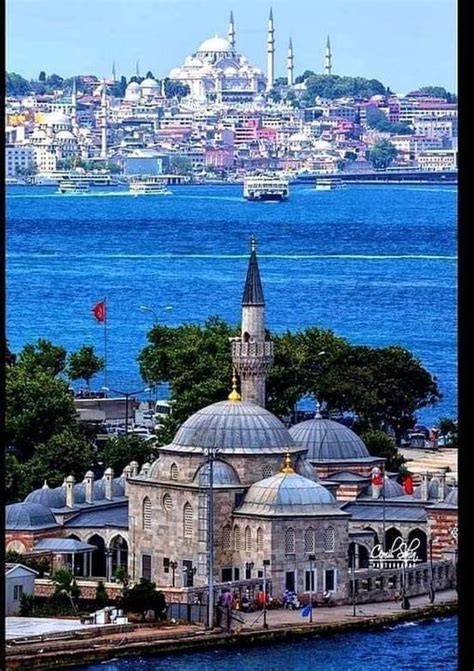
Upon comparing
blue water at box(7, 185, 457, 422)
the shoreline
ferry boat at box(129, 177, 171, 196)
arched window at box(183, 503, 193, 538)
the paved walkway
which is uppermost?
ferry boat at box(129, 177, 171, 196)

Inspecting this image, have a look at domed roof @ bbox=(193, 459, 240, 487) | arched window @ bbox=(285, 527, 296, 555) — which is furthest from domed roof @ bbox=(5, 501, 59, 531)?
arched window @ bbox=(285, 527, 296, 555)

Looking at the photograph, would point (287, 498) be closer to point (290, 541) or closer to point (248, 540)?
point (290, 541)

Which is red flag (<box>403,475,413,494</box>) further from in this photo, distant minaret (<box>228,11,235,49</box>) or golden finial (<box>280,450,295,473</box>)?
distant minaret (<box>228,11,235,49</box>)

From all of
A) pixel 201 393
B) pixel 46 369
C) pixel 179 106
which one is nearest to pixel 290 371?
pixel 201 393

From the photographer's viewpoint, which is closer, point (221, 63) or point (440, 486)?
point (440, 486)

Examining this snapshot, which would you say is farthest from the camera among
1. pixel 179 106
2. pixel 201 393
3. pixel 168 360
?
pixel 179 106

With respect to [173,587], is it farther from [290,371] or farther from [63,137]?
[63,137]

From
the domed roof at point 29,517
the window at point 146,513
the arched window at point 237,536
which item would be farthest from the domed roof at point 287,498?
the domed roof at point 29,517
